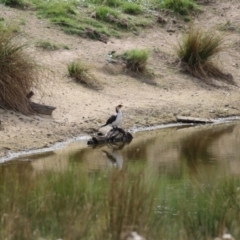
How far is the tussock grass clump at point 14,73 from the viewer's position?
41.0ft

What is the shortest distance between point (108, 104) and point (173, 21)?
5.21 m

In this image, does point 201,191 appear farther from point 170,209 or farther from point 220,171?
point 220,171

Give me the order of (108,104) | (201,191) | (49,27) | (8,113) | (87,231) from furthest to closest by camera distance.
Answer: (49,27)
(108,104)
(8,113)
(201,191)
(87,231)

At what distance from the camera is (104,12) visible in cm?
1777

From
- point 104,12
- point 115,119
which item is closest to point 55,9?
point 104,12

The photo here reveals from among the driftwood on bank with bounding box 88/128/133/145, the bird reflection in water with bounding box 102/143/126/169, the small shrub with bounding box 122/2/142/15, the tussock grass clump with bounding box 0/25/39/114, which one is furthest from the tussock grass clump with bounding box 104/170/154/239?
the small shrub with bounding box 122/2/142/15

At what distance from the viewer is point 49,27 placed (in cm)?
1658

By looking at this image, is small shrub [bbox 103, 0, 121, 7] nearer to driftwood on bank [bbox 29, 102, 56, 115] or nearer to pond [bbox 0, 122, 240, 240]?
driftwood on bank [bbox 29, 102, 56, 115]

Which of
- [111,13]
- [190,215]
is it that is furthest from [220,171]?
[111,13]

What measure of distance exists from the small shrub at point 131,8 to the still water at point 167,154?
191 inches

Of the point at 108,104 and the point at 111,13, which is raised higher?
the point at 111,13

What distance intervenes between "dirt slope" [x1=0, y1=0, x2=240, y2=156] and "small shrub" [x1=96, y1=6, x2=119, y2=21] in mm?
611

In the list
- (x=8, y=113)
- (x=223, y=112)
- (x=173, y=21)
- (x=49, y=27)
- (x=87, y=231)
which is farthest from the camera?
(x=173, y=21)

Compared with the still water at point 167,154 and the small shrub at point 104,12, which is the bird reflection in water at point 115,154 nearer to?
the still water at point 167,154
